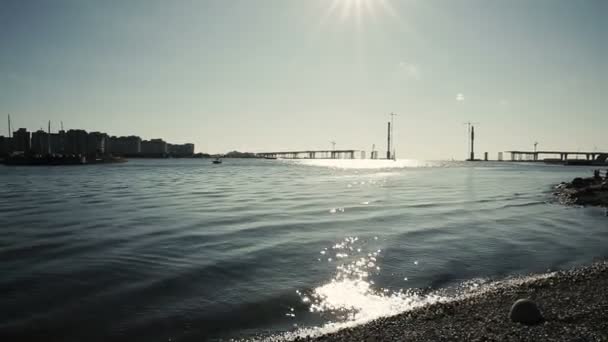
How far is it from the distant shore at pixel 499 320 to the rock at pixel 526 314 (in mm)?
124

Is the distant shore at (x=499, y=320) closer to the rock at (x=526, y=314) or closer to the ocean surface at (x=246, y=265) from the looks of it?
the rock at (x=526, y=314)

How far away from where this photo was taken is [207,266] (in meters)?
10.9

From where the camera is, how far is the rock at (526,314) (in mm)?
6188

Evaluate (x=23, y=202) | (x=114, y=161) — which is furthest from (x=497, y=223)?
(x=114, y=161)

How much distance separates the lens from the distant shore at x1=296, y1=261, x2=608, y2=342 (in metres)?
5.73

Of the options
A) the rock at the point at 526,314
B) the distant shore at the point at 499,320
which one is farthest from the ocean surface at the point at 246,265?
the rock at the point at 526,314

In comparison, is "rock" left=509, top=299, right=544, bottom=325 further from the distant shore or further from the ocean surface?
the ocean surface

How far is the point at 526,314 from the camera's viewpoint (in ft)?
20.4

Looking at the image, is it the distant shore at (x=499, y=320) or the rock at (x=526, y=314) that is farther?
the rock at (x=526, y=314)

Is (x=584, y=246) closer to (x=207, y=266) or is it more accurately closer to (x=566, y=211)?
(x=566, y=211)

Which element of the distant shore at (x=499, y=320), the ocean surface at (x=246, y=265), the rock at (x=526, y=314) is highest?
the rock at (x=526, y=314)

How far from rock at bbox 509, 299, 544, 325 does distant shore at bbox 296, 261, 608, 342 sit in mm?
124

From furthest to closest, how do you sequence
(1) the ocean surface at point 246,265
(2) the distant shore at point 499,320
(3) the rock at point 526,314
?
(1) the ocean surface at point 246,265, (3) the rock at point 526,314, (2) the distant shore at point 499,320

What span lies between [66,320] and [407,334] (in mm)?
6575
